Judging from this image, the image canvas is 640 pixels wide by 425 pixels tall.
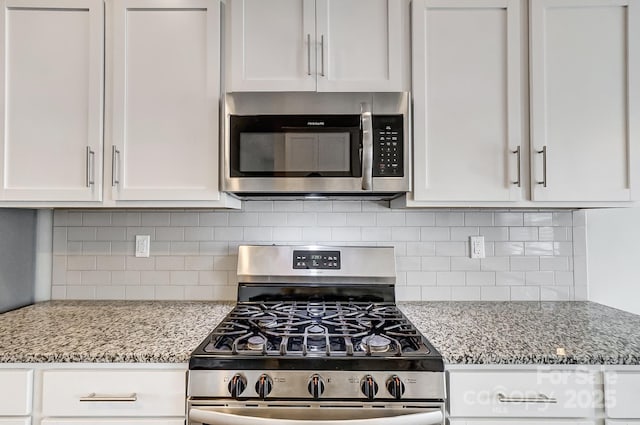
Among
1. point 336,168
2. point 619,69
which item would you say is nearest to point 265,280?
point 336,168

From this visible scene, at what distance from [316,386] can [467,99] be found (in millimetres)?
1213

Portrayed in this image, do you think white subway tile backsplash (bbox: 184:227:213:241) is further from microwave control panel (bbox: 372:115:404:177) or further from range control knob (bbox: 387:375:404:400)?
range control knob (bbox: 387:375:404:400)

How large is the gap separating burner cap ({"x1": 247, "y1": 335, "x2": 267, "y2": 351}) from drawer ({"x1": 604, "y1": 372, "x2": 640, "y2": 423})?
104cm

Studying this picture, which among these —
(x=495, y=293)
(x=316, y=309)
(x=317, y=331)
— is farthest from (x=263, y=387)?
(x=495, y=293)

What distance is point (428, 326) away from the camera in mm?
1415

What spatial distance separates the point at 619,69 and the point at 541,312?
104cm

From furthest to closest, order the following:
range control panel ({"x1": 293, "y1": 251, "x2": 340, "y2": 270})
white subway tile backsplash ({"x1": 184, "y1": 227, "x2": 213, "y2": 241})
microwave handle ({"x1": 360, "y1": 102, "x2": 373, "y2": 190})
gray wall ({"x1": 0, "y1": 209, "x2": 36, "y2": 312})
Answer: white subway tile backsplash ({"x1": 184, "y1": 227, "x2": 213, "y2": 241}) < range control panel ({"x1": 293, "y1": 251, "x2": 340, "y2": 270}) < gray wall ({"x1": 0, "y1": 209, "x2": 36, "y2": 312}) < microwave handle ({"x1": 360, "y1": 102, "x2": 373, "y2": 190})

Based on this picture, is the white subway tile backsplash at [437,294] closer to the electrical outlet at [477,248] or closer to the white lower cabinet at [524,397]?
the electrical outlet at [477,248]

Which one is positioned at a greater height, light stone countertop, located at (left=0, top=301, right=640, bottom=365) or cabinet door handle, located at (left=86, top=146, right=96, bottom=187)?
cabinet door handle, located at (left=86, top=146, right=96, bottom=187)

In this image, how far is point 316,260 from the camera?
1.78 metres

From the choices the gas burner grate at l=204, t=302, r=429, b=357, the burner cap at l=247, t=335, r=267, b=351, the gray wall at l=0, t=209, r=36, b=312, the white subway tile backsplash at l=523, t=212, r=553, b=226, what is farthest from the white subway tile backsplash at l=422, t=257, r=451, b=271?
the gray wall at l=0, t=209, r=36, b=312

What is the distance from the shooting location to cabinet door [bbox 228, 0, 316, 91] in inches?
60.7

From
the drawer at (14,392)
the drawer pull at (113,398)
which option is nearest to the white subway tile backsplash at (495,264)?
the drawer pull at (113,398)

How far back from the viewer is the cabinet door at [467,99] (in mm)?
1528
